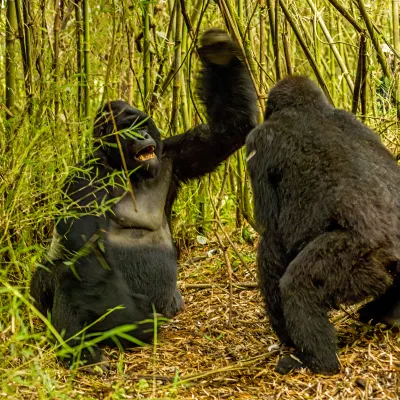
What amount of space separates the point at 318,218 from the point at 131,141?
1.32 m

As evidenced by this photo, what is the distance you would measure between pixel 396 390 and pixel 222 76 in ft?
7.30

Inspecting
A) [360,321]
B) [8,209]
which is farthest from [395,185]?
[8,209]

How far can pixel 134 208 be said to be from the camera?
4332mm

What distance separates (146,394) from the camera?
127 inches

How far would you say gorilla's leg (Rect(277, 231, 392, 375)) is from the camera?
3279mm


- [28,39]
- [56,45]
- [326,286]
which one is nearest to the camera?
[326,286]

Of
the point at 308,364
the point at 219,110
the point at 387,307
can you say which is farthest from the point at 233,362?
the point at 219,110

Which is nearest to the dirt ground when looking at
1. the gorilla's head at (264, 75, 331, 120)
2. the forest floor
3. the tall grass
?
the forest floor

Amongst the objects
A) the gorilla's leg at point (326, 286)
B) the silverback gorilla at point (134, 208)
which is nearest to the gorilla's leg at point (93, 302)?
the silverback gorilla at point (134, 208)

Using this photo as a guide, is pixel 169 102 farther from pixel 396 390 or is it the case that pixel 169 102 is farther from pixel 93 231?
pixel 396 390

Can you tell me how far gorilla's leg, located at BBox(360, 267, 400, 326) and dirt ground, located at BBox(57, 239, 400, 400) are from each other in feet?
0.24

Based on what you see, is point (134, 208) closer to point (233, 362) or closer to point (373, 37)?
point (233, 362)

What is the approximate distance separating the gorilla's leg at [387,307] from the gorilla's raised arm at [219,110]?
1398 mm

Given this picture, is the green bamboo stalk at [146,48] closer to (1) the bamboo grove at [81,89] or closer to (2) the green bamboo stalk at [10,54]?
(1) the bamboo grove at [81,89]
